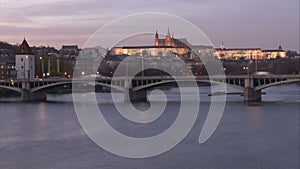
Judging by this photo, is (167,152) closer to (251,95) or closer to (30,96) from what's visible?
(251,95)

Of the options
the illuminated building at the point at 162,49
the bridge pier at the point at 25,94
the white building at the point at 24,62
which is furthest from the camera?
the illuminated building at the point at 162,49

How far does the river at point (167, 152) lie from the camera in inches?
357

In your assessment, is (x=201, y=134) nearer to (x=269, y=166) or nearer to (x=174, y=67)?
(x=269, y=166)

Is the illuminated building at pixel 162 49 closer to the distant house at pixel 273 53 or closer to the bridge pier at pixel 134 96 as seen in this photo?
the distant house at pixel 273 53

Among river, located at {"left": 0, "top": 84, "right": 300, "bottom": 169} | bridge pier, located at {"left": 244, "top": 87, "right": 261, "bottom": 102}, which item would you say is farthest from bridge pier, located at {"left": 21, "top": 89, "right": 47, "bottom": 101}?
bridge pier, located at {"left": 244, "top": 87, "right": 261, "bottom": 102}

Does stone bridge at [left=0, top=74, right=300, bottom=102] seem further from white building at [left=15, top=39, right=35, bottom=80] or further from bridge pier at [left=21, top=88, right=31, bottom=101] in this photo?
white building at [left=15, top=39, right=35, bottom=80]

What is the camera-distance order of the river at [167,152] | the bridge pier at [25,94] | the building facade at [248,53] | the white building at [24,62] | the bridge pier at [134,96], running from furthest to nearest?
1. the building facade at [248,53]
2. the white building at [24,62]
3. the bridge pier at [25,94]
4. the bridge pier at [134,96]
5. the river at [167,152]

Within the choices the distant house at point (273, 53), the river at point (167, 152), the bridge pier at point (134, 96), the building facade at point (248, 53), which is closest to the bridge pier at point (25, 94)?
the bridge pier at point (134, 96)

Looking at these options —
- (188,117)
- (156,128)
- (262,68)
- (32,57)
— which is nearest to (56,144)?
(156,128)

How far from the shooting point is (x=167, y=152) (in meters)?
10.0

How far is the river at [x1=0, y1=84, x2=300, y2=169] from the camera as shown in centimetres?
906

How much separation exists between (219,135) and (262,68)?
3874cm

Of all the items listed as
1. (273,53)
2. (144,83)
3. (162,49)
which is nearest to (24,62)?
(144,83)

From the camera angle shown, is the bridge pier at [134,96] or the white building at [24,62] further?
the white building at [24,62]
